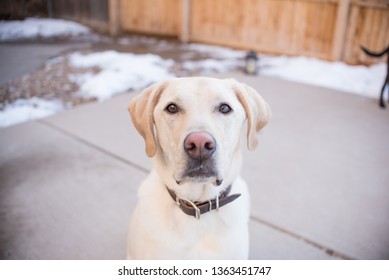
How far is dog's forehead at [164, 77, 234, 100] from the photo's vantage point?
5.77 ft

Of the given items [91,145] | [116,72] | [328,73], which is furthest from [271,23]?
[91,145]

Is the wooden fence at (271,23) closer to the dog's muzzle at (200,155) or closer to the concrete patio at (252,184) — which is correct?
the concrete patio at (252,184)

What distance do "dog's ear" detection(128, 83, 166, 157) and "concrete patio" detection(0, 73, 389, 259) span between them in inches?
40.9

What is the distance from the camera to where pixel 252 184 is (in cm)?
328

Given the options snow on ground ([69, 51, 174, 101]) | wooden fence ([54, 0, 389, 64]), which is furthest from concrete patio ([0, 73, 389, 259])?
wooden fence ([54, 0, 389, 64])

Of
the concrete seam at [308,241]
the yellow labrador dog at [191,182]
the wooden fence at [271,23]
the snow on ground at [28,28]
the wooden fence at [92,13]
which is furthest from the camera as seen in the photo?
the wooden fence at [271,23]

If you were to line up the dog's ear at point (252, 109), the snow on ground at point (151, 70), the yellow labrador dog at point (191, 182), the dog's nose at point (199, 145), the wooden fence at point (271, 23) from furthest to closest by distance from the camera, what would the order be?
the wooden fence at point (271, 23), the snow on ground at point (151, 70), the dog's ear at point (252, 109), the yellow labrador dog at point (191, 182), the dog's nose at point (199, 145)

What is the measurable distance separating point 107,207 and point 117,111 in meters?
2.03

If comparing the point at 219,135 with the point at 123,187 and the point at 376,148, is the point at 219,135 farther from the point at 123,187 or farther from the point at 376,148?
the point at 376,148

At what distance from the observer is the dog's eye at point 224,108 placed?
1.77 meters

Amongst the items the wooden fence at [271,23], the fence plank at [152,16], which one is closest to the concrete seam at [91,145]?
the wooden fence at [271,23]

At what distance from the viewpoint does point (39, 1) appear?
13.1 feet

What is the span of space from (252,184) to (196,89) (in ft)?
5.60

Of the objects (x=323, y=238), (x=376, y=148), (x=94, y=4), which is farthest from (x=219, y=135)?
(x=94, y=4)
